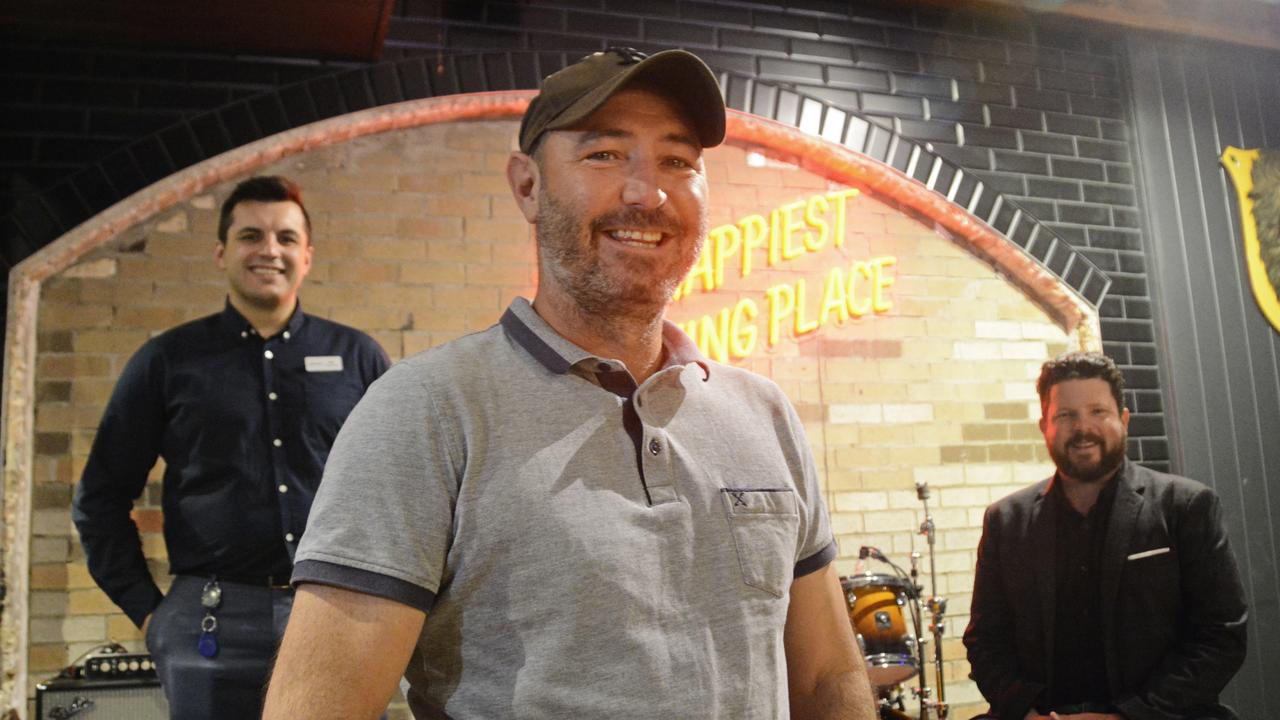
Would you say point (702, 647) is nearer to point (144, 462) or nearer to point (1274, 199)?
point (144, 462)

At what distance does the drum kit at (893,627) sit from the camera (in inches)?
149

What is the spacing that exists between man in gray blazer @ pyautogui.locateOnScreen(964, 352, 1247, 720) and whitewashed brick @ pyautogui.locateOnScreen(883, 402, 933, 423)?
0.84m

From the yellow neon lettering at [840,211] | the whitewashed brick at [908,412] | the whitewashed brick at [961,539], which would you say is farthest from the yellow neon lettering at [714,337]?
the whitewashed brick at [961,539]

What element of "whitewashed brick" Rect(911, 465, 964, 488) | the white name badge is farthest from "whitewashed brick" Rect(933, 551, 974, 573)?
the white name badge

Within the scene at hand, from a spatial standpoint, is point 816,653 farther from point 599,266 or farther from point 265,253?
point 265,253

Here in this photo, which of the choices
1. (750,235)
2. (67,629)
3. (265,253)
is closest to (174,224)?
(265,253)

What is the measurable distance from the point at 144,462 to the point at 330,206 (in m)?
1.28

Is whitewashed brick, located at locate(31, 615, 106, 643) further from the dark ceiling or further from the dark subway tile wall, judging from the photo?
the dark ceiling

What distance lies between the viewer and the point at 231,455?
107 inches

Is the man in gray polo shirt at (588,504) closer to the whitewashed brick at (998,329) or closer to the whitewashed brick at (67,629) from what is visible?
the whitewashed brick at (67,629)

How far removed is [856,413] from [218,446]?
2564mm

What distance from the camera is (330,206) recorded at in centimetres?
376

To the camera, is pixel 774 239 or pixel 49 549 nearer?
pixel 49 549

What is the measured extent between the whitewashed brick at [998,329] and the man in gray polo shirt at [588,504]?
330 cm
